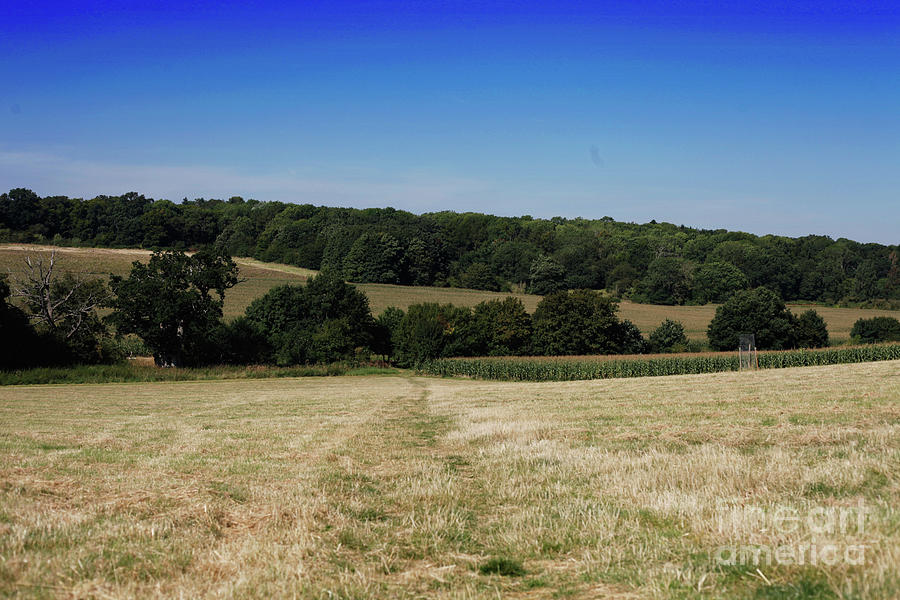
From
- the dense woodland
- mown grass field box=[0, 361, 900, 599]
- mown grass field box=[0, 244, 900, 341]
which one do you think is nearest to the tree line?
mown grass field box=[0, 244, 900, 341]

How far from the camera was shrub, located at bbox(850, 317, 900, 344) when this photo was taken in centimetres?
8512

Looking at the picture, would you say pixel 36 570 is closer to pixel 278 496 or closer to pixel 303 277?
pixel 278 496

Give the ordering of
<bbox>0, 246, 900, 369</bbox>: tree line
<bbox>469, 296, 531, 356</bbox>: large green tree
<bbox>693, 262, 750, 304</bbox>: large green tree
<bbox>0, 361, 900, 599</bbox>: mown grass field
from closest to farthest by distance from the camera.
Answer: <bbox>0, 361, 900, 599</bbox>: mown grass field
<bbox>0, 246, 900, 369</bbox>: tree line
<bbox>469, 296, 531, 356</bbox>: large green tree
<bbox>693, 262, 750, 304</bbox>: large green tree

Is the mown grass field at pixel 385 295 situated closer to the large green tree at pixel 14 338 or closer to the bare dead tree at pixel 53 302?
the bare dead tree at pixel 53 302

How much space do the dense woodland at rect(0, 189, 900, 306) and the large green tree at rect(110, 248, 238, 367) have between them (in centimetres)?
6207

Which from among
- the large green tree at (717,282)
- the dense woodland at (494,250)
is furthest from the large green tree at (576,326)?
the large green tree at (717,282)

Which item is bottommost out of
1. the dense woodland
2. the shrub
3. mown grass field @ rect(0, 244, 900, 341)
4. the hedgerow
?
the hedgerow

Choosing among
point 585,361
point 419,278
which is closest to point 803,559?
point 585,361

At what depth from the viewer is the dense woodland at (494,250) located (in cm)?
12681

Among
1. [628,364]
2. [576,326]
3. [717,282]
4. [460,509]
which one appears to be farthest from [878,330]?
[460,509]

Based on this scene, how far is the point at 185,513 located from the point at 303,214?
572ft

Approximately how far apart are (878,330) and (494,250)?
79.7 metres

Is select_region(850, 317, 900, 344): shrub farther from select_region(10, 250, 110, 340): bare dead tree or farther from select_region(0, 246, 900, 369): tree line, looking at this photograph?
select_region(10, 250, 110, 340): bare dead tree

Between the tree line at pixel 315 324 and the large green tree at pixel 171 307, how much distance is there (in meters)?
0.10
